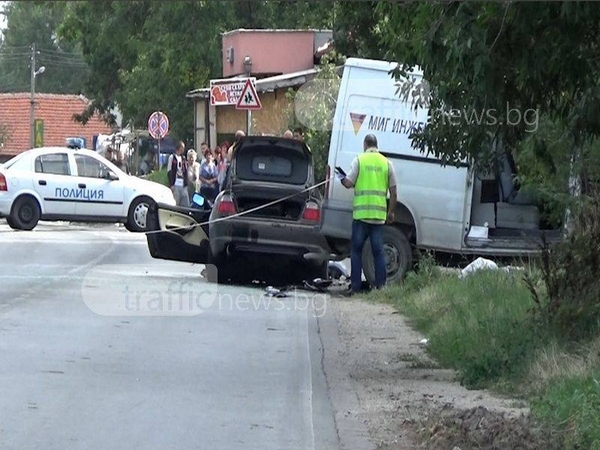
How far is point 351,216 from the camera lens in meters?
16.2

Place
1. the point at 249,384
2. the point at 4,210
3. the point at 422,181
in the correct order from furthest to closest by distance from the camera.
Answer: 1. the point at 4,210
2. the point at 422,181
3. the point at 249,384

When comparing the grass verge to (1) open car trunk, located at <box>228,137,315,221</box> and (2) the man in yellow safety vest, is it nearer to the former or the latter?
(2) the man in yellow safety vest

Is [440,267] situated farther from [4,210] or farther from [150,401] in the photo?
[4,210]

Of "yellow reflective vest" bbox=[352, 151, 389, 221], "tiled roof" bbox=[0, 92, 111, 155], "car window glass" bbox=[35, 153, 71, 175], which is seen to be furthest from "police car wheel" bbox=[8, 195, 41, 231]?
"tiled roof" bbox=[0, 92, 111, 155]

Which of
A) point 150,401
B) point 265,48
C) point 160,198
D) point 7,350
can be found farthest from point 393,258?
point 265,48

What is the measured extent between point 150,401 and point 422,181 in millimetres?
7660

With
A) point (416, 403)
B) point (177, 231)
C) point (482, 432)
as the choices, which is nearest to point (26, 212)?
point (177, 231)

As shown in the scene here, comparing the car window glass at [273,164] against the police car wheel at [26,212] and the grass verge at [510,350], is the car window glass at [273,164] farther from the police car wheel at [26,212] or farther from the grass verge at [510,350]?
the police car wheel at [26,212]

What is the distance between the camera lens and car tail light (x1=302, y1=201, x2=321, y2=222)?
16156 mm

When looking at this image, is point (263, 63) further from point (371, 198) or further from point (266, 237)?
point (371, 198)

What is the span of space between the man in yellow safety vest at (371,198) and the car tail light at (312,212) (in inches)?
23.0

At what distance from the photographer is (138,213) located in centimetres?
2777

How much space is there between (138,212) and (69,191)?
5.13 ft

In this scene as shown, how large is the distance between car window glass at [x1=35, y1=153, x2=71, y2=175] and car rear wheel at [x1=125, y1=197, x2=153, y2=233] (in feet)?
5.00
